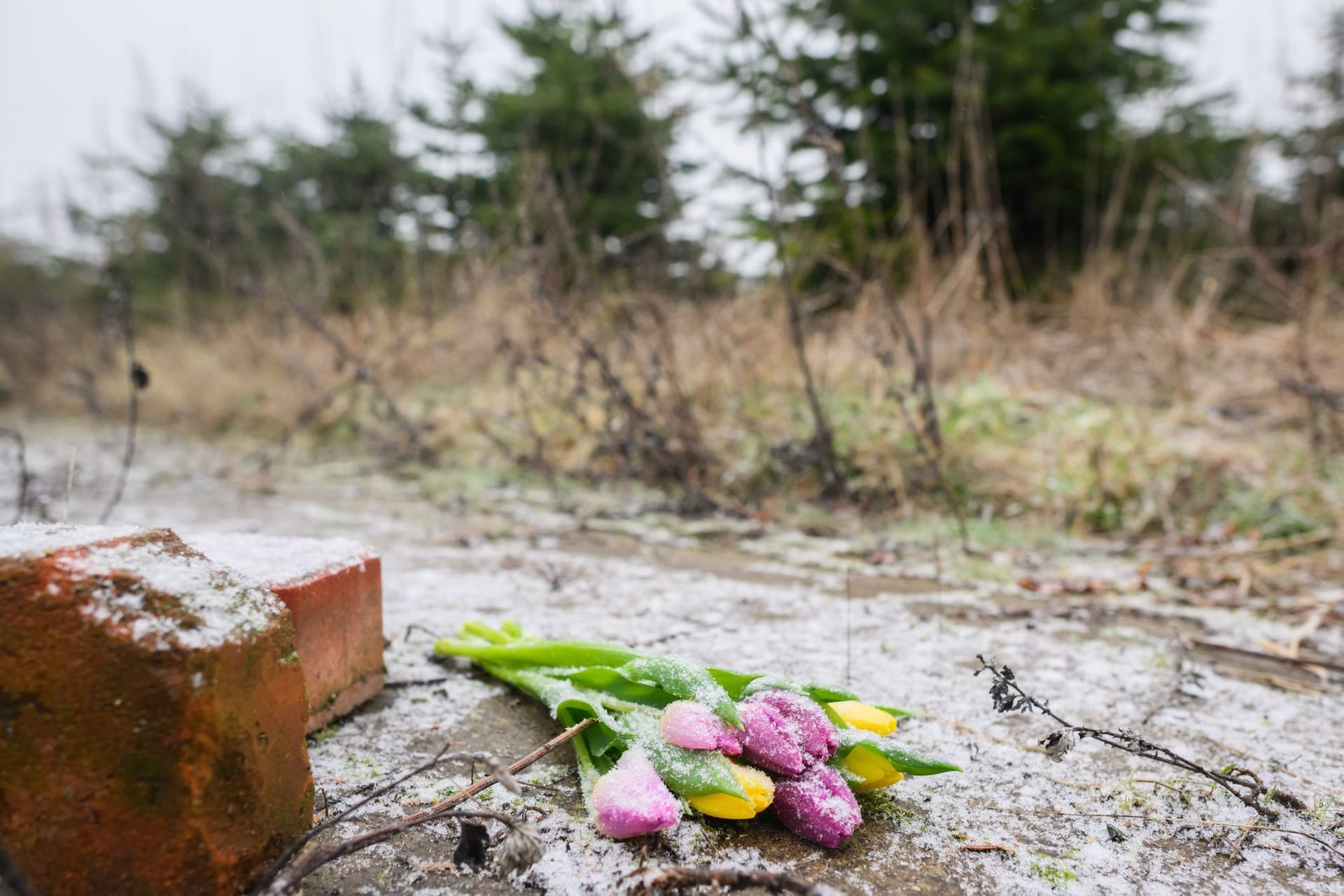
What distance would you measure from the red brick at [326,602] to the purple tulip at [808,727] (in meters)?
0.62

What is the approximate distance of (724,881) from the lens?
0.75 meters

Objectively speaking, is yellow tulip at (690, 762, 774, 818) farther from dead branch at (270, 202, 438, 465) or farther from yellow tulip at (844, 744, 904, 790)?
dead branch at (270, 202, 438, 465)

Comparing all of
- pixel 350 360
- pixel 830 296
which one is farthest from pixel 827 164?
pixel 350 360

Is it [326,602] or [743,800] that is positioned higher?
[326,602]

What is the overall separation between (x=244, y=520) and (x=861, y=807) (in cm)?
239

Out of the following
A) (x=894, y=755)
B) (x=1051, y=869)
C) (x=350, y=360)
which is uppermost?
(x=350, y=360)

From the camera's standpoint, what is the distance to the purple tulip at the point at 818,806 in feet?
2.79

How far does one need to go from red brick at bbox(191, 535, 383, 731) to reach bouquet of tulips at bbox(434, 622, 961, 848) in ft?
1.17

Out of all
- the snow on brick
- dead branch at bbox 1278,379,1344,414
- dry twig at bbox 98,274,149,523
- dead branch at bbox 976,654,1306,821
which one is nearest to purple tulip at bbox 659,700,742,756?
dead branch at bbox 976,654,1306,821

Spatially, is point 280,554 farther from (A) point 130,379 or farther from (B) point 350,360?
(B) point 350,360

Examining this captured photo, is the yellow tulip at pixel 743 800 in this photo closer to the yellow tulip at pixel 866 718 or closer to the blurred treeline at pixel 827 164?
the yellow tulip at pixel 866 718

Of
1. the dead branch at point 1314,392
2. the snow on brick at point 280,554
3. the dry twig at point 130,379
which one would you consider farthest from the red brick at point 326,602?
the dead branch at point 1314,392

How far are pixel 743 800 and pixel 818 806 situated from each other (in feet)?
0.28

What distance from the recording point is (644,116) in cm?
271
